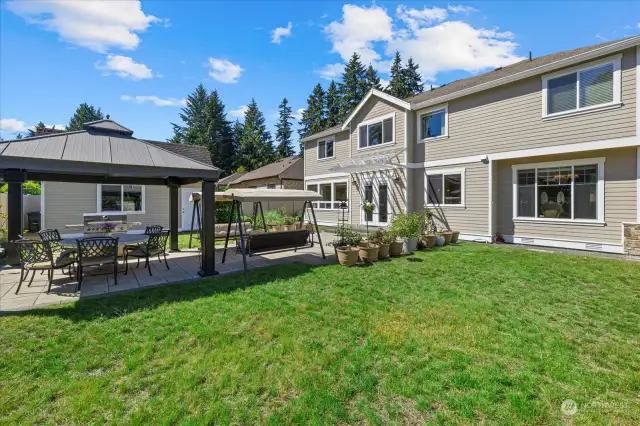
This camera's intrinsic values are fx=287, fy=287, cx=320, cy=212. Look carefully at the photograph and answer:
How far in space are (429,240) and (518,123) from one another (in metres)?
5.55

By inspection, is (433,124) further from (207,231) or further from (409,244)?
(207,231)

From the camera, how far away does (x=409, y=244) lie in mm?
9945

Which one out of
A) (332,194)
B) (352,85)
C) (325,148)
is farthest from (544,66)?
(352,85)

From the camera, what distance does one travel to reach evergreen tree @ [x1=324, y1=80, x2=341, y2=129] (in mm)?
47219

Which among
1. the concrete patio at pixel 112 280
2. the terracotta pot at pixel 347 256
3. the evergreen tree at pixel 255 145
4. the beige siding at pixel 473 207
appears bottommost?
the concrete patio at pixel 112 280

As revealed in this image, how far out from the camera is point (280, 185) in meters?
24.0

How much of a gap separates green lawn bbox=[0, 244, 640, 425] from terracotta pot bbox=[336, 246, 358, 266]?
185 centimetres

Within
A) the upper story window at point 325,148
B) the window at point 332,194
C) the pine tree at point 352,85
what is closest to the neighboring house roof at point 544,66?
the upper story window at point 325,148

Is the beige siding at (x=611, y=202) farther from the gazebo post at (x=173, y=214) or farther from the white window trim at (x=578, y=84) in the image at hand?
the gazebo post at (x=173, y=214)

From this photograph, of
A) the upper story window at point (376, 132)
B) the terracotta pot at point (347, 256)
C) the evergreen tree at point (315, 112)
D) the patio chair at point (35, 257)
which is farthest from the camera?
the evergreen tree at point (315, 112)

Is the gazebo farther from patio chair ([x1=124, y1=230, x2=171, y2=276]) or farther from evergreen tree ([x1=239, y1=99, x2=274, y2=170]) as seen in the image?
evergreen tree ([x1=239, y1=99, x2=274, y2=170])

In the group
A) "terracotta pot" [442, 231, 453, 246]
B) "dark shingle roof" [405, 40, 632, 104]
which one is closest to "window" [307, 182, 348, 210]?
"dark shingle roof" [405, 40, 632, 104]

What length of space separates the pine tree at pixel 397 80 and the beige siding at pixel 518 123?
36197 mm

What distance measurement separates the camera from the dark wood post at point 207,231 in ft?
23.6
